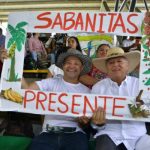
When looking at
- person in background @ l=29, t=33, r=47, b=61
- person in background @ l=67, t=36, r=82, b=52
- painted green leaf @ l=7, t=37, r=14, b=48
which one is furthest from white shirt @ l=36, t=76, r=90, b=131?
person in background @ l=67, t=36, r=82, b=52

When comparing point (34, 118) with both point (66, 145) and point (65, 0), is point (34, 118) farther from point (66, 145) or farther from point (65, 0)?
point (65, 0)

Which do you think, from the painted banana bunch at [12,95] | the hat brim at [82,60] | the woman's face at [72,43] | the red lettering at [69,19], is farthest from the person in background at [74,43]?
the painted banana bunch at [12,95]

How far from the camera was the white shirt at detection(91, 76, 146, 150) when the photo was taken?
2.92 m

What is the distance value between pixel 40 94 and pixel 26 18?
672 mm

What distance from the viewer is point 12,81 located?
310 cm

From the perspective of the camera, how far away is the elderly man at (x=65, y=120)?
292 cm

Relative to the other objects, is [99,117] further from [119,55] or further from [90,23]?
[90,23]

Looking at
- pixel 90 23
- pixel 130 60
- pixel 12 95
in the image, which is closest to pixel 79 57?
pixel 90 23

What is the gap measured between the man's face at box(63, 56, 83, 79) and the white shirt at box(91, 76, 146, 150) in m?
0.22

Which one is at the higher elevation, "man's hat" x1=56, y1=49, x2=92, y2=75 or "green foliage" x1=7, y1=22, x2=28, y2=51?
"green foliage" x1=7, y1=22, x2=28, y2=51

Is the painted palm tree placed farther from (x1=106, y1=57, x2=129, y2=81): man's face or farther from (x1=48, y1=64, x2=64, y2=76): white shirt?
(x1=106, y1=57, x2=129, y2=81): man's face

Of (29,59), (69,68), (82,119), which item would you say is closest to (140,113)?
(82,119)

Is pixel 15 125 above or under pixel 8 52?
under

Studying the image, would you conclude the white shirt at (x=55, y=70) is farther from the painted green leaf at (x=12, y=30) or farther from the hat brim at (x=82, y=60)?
the painted green leaf at (x=12, y=30)
